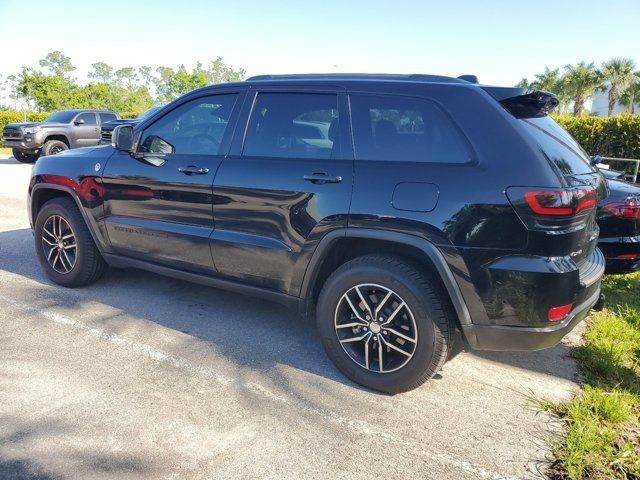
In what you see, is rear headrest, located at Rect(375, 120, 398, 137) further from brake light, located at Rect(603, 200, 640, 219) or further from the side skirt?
brake light, located at Rect(603, 200, 640, 219)

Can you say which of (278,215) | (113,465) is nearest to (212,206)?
(278,215)

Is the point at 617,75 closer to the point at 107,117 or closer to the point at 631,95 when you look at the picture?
the point at 631,95

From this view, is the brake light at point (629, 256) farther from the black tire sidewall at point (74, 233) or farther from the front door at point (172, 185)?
the black tire sidewall at point (74, 233)

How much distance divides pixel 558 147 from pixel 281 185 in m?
1.69

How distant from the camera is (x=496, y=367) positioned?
3.47 metres

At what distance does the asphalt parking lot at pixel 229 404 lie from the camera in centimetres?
243

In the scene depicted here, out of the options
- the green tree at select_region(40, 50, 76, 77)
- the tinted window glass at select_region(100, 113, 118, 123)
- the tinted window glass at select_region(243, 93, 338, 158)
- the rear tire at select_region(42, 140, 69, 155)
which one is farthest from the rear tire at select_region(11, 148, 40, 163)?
the green tree at select_region(40, 50, 76, 77)

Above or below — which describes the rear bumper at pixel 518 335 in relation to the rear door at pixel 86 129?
below

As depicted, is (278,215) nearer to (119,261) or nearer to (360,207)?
(360,207)

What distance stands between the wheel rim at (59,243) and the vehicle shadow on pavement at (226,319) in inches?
8.8

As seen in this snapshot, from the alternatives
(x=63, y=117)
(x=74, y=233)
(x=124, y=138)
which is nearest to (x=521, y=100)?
(x=124, y=138)

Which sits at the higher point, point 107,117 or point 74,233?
point 107,117

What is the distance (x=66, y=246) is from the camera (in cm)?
455

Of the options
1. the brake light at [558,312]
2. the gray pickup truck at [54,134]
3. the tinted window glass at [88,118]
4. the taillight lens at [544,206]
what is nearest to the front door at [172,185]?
the taillight lens at [544,206]
